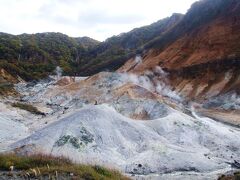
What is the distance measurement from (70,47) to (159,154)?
517 ft

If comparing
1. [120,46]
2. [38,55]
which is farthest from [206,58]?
[38,55]

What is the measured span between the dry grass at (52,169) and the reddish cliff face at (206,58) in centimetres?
4558

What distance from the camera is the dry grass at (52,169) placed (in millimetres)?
16469

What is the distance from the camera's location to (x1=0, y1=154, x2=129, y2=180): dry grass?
16.5 meters

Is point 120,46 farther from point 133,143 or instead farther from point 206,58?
point 133,143

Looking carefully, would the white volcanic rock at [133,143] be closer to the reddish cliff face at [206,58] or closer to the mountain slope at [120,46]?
the reddish cliff face at [206,58]

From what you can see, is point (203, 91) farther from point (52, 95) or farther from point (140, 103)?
point (52, 95)

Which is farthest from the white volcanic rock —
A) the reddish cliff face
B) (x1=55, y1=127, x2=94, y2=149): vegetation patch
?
the reddish cliff face

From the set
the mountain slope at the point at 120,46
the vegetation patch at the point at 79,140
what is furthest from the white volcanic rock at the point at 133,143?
the mountain slope at the point at 120,46

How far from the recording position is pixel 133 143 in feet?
103

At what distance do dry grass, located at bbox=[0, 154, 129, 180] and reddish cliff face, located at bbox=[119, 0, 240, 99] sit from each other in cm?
4558

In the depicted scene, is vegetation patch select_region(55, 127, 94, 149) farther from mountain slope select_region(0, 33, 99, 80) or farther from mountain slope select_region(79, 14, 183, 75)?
mountain slope select_region(0, 33, 99, 80)

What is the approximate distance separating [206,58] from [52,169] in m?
61.6

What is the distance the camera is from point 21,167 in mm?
18406
